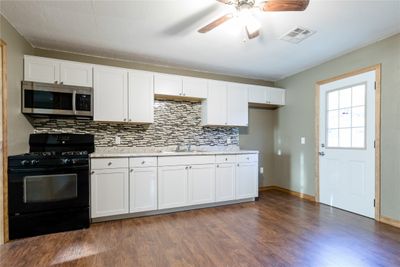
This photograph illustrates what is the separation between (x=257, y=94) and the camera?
4.24 metres

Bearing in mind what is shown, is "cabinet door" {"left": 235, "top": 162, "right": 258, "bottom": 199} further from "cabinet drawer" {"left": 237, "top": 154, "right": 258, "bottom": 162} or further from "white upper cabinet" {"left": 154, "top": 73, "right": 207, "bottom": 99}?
"white upper cabinet" {"left": 154, "top": 73, "right": 207, "bottom": 99}

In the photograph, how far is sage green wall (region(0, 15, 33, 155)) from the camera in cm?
236

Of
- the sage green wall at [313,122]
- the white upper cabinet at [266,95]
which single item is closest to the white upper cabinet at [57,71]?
the white upper cabinet at [266,95]

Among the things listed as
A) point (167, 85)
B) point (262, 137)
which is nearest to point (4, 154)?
point (167, 85)

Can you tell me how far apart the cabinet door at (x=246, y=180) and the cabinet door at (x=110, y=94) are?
2.08 m

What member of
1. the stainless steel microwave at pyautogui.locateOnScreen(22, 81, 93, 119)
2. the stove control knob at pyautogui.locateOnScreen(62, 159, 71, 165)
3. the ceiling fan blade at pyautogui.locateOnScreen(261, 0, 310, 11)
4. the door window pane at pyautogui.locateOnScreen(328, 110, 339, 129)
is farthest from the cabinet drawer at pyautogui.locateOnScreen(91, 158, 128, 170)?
the door window pane at pyautogui.locateOnScreen(328, 110, 339, 129)

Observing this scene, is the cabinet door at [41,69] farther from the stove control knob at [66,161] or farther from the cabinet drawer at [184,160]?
the cabinet drawer at [184,160]

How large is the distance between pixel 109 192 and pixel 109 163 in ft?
1.26

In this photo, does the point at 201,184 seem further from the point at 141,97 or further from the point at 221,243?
the point at 141,97

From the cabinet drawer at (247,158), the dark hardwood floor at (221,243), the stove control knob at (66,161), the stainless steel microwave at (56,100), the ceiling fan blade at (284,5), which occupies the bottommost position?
the dark hardwood floor at (221,243)

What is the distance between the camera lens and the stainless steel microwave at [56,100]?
2.71 meters

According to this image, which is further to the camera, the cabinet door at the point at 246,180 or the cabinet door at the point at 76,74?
the cabinet door at the point at 246,180

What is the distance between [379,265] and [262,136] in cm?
303

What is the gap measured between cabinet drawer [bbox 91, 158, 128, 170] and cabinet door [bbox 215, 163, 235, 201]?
145 centimetres
